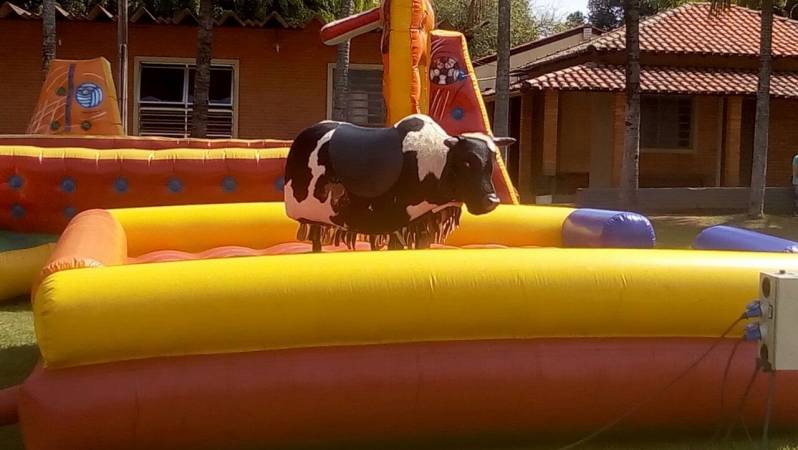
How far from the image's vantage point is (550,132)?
57.4 feet

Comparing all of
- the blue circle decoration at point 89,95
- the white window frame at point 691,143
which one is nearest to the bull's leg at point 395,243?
the blue circle decoration at point 89,95

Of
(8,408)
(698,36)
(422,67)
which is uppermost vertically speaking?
(698,36)

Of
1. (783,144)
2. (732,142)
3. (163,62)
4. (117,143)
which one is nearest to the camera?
(117,143)

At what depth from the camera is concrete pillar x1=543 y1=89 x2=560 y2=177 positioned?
1736cm

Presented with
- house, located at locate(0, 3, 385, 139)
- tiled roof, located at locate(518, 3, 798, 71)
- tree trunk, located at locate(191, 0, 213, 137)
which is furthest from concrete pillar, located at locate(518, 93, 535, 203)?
tree trunk, located at locate(191, 0, 213, 137)

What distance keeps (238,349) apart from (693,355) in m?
2.03

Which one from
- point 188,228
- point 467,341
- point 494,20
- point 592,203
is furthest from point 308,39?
point 494,20

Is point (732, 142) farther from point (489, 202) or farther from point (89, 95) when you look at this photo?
point (489, 202)

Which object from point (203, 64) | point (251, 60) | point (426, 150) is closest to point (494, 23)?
point (251, 60)

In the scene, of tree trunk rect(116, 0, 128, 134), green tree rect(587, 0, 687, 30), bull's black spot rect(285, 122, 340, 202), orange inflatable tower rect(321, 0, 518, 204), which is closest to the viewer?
bull's black spot rect(285, 122, 340, 202)

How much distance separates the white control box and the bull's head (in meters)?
1.64

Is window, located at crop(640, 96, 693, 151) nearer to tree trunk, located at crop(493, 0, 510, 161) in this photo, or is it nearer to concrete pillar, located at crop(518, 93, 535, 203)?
concrete pillar, located at crop(518, 93, 535, 203)

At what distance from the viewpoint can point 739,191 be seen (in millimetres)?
16203

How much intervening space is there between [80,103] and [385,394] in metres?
7.71
